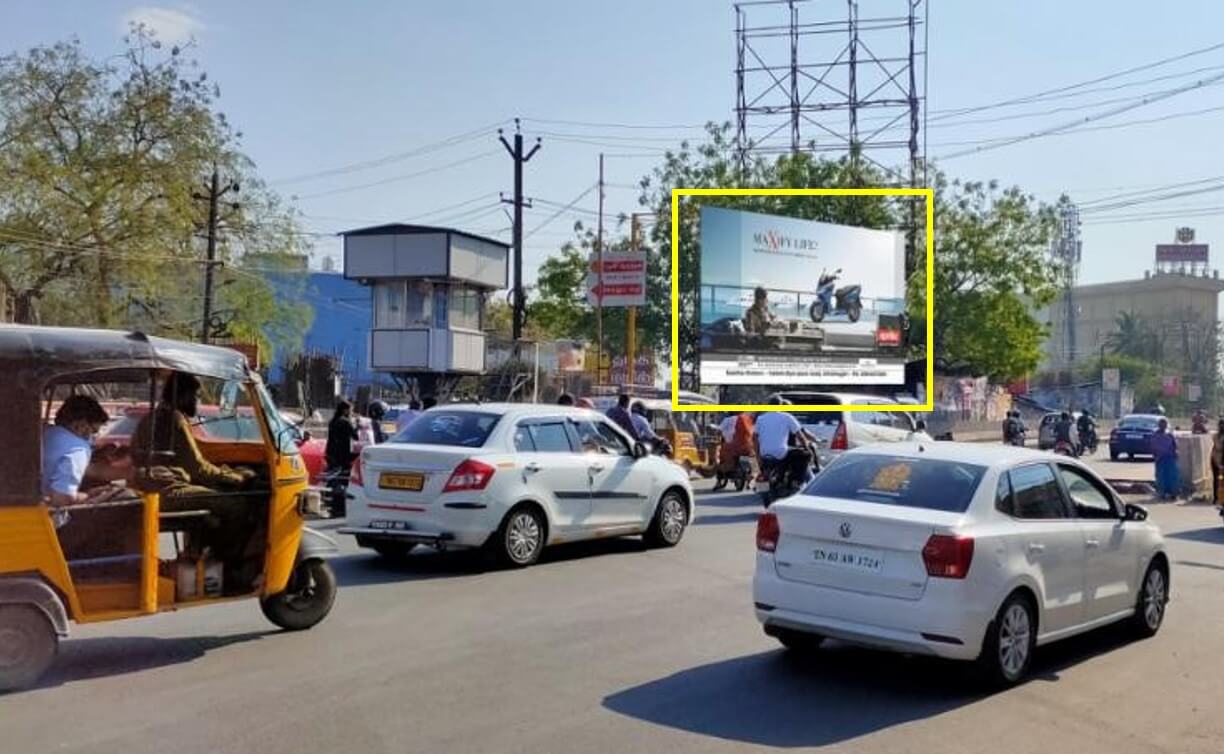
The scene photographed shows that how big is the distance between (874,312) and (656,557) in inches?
590

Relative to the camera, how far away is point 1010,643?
25.7 ft

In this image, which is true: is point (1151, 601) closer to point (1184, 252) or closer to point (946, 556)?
point (946, 556)

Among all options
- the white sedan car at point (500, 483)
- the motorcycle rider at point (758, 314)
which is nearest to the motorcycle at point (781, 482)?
the white sedan car at point (500, 483)

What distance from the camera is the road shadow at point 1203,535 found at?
17.5 metres

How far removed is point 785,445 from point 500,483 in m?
6.66

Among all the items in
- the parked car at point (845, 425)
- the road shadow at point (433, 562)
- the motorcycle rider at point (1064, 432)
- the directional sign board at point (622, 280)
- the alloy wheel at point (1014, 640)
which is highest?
the directional sign board at point (622, 280)

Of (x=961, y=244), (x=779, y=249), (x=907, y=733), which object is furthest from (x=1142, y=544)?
(x=961, y=244)

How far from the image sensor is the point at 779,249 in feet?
84.7

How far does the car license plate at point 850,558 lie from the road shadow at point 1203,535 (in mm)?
11362

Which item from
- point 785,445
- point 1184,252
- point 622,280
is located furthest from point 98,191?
point 1184,252

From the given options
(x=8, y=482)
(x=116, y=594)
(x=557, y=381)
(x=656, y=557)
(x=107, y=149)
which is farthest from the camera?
(x=557, y=381)

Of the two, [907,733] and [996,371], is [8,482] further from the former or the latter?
[996,371]

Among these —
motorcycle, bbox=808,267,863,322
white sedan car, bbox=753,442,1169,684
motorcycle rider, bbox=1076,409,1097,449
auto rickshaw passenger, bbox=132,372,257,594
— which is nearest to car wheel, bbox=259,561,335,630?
auto rickshaw passenger, bbox=132,372,257,594

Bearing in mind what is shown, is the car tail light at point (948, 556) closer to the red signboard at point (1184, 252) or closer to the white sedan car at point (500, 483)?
the white sedan car at point (500, 483)
